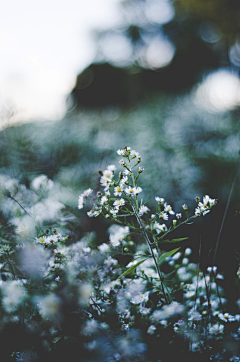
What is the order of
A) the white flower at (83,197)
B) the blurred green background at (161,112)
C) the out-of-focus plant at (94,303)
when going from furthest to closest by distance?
1. the blurred green background at (161,112)
2. the white flower at (83,197)
3. the out-of-focus plant at (94,303)

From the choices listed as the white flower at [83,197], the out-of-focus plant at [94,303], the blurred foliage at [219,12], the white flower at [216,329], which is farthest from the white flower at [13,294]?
the blurred foliage at [219,12]

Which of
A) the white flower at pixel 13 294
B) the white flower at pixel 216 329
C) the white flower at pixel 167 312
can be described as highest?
the white flower at pixel 13 294

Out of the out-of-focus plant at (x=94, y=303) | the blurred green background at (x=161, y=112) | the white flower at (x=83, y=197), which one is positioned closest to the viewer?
the out-of-focus plant at (x=94, y=303)

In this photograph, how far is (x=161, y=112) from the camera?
5.74ft

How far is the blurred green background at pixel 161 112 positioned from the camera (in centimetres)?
127

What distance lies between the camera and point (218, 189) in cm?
139

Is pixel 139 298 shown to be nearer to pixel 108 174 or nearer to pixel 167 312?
pixel 167 312

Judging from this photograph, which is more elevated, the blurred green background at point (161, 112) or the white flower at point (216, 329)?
the blurred green background at point (161, 112)

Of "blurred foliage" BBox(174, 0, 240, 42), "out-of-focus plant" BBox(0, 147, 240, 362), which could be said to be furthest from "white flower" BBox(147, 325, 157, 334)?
"blurred foliage" BBox(174, 0, 240, 42)

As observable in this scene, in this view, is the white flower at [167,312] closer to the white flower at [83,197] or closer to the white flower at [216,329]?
the white flower at [216,329]

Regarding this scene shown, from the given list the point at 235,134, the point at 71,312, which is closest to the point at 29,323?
the point at 71,312

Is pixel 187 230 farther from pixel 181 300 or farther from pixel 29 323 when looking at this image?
pixel 29 323

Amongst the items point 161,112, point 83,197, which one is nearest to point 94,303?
point 83,197

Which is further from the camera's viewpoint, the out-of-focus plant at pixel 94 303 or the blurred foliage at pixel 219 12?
the blurred foliage at pixel 219 12
